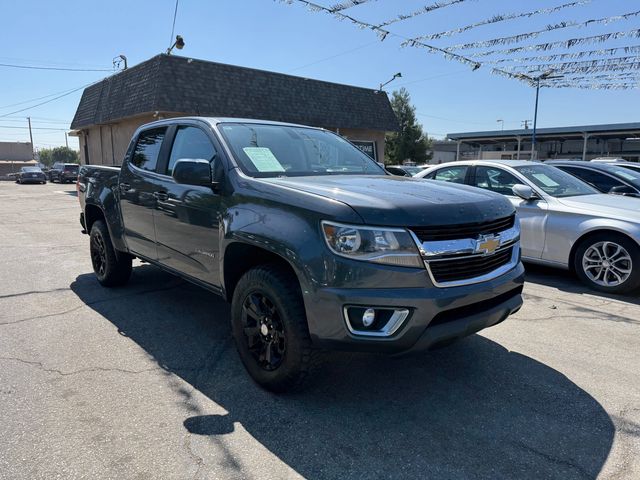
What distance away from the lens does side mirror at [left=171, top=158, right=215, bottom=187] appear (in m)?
3.36

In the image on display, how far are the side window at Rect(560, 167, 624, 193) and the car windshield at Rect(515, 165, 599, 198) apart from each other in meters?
1.61

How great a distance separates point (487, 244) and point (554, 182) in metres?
4.38

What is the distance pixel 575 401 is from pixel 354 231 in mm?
1943

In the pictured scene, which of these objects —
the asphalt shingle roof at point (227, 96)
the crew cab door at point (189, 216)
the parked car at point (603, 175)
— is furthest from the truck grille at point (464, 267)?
the asphalt shingle roof at point (227, 96)

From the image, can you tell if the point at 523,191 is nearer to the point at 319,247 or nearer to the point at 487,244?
the point at 487,244

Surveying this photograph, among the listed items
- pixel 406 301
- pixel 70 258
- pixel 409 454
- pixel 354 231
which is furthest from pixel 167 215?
pixel 70 258

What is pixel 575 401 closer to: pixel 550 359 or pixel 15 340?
pixel 550 359

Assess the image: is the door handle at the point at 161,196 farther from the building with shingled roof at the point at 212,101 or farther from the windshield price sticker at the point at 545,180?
the building with shingled roof at the point at 212,101

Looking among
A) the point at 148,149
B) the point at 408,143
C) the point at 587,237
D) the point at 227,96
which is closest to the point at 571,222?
the point at 587,237

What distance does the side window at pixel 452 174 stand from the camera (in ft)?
23.5

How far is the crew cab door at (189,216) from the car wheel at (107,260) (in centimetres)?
134

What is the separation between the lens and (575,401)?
123 inches

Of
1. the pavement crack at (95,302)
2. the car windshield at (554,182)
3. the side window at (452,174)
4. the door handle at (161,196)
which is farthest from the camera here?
the side window at (452,174)

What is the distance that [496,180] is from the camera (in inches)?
267
